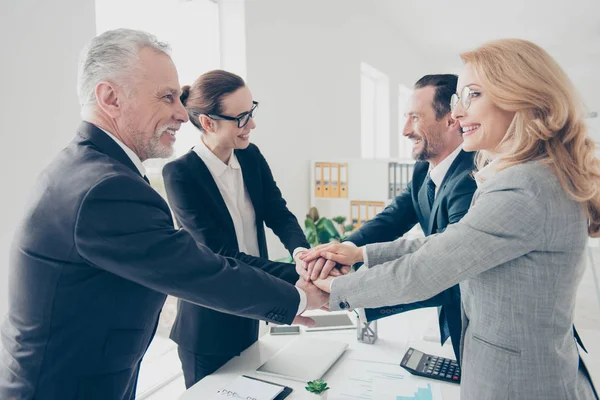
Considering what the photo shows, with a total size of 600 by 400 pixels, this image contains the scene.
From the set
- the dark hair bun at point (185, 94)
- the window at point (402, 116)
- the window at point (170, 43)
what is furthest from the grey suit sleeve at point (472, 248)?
the window at point (402, 116)

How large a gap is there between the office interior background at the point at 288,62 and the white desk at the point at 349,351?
626 mm

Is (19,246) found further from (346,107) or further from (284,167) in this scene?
(346,107)

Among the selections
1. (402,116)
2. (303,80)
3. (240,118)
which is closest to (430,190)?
(240,118)

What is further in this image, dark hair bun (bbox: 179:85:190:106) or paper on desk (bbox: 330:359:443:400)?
dark hair bun (bbox: 179:85:190:106)

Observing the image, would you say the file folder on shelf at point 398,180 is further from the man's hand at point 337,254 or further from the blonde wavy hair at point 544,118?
the blonde wavy hair at point 544,118

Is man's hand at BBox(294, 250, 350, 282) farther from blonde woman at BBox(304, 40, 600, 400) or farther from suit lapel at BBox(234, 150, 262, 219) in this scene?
blonde woman at BBox(304, 40, 600, 400)

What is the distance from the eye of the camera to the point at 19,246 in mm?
1128

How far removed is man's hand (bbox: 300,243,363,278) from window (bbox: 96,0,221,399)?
1.46 meters

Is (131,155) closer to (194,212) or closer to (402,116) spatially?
(194,212)

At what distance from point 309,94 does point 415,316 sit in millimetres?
2703

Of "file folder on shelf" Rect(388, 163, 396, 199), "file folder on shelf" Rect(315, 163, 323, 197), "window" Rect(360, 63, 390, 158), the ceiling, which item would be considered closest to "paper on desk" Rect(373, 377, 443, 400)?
"file folder on shelf" Rect(388, 163, 396, 199)

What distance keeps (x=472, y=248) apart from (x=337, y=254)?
700 mm

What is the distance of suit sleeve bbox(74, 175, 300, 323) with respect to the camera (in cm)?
105

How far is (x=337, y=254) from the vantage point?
1750 mm
